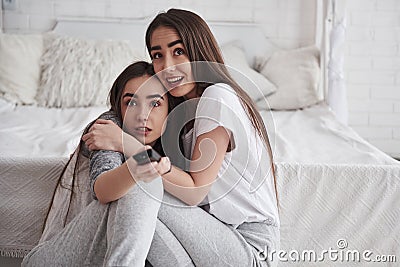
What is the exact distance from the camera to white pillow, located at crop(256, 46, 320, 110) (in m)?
3.27

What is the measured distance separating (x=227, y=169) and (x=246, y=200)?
0.09m

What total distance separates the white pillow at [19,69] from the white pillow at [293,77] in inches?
46.3

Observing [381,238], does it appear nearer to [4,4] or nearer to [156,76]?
[156,76]

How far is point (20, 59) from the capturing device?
127 inches

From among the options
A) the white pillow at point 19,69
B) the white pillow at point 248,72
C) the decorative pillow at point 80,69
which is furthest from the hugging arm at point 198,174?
the white pillow at point 19,69

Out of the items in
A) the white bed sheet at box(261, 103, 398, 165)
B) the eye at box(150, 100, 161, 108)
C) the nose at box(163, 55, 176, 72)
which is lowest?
the white bed sheet at box(261, 103, 398, 165)

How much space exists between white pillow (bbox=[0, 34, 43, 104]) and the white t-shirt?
71.0 inches

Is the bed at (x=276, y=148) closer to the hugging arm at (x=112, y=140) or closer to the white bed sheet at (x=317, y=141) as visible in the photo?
the white bed sheet at (x=317, y=141)

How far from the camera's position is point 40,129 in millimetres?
2654

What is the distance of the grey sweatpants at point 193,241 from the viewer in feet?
4.81

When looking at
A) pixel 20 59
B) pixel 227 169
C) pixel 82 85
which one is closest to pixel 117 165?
pixel 227 169

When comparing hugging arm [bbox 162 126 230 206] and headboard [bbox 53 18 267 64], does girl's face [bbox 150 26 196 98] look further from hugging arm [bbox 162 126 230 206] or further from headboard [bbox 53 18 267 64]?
headboard [bbox 53 18 267 64]

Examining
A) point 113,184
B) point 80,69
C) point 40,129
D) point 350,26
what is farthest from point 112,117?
point 350,26

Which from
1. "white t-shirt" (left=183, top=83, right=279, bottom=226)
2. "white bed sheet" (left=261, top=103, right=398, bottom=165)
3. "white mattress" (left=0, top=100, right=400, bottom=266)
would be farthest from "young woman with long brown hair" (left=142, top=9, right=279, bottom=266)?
"white bed sheet" (left=261, top=103, right=398, bottom=165)
